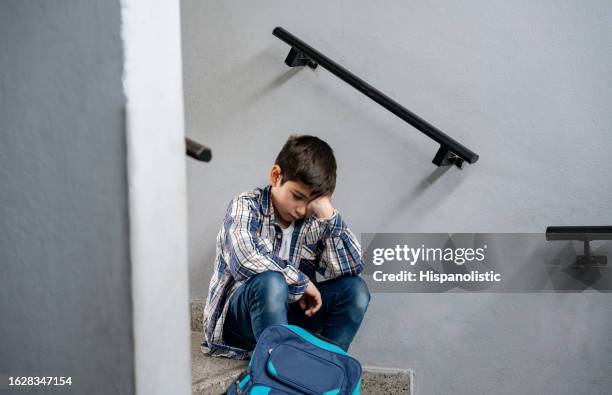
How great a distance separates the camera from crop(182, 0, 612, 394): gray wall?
1703 millimetres

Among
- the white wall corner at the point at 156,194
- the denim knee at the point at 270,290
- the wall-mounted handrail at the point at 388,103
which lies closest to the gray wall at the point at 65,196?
the white wall corner at the point at 156,194

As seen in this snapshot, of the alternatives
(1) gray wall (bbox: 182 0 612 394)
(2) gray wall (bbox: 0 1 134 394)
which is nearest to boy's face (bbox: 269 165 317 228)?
(1) gray wall (bbox: 182 0 612 394)

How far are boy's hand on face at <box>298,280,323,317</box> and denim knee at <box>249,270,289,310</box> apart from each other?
12 cm

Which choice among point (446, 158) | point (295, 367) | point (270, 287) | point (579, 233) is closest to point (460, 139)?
point (446, 158)

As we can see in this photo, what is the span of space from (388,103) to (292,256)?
0.52 meters

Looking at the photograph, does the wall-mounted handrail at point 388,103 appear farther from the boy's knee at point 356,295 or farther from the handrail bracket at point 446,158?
the boy's knee at point 356,295

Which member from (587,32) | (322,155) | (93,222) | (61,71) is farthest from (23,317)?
(587,32)

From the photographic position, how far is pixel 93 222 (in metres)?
0.77

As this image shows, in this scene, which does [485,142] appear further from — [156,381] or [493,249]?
[156,381]

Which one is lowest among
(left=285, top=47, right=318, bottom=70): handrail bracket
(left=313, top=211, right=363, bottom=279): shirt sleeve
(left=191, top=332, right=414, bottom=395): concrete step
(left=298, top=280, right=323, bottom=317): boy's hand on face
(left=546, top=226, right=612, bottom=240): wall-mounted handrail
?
(left=191, top=332, right=414, bottom=395): concrete step

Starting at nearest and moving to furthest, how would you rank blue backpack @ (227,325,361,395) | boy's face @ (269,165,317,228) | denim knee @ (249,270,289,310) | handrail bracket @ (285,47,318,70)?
blue backpack @ (227,325,361,395) → denim knee @ (249,270,289,310) → boy's face @ (269,165,317,228) → handrail bracket @ (285,47,318,70)

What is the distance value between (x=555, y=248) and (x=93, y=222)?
1.39 meters

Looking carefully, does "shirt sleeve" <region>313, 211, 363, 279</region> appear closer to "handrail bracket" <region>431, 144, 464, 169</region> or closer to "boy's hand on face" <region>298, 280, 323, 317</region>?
"boy's hand on face" <region>298, 280, 323, 317</region>

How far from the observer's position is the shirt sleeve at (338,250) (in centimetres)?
169
